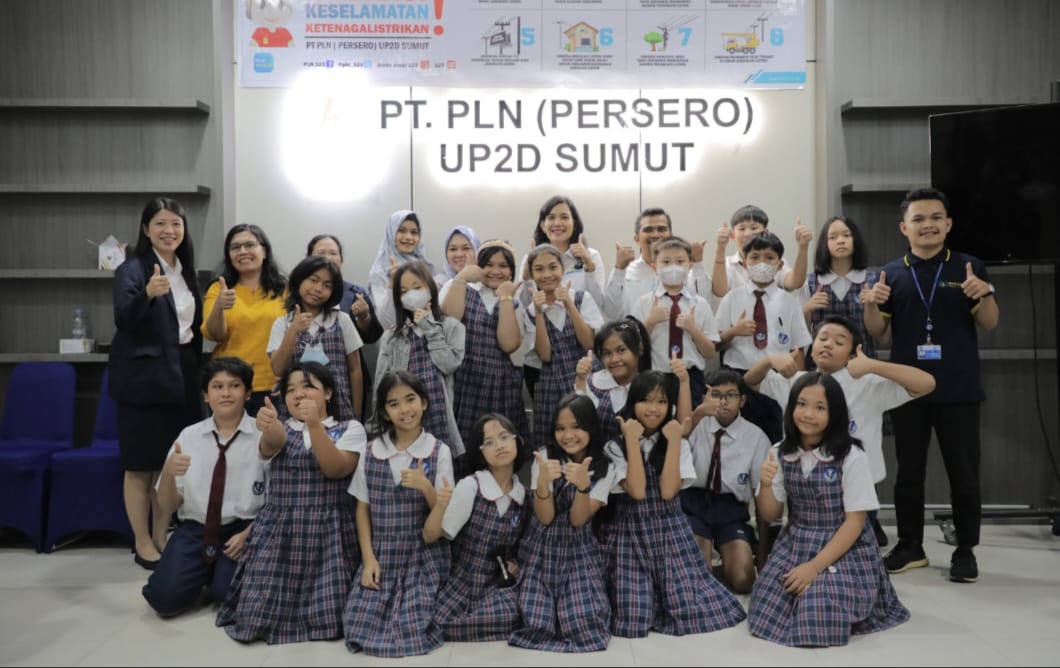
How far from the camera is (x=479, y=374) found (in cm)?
402

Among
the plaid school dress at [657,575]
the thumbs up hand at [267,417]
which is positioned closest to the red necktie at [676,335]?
the plaid school dress at [657,575]

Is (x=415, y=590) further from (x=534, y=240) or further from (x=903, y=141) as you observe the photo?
(x=903, y=141)

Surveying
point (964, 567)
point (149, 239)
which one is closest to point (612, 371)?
point (964, 567)

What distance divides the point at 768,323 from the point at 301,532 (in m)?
2.20

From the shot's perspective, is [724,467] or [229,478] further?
[724,467]

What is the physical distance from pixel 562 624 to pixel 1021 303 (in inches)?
139

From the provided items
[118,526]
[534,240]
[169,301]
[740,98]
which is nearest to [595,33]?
[740,98]

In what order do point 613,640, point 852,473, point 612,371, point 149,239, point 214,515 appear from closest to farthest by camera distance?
1. point 613,640
2. point 852,473
3. point 214,515
4. point 612,371
5. point 149,239

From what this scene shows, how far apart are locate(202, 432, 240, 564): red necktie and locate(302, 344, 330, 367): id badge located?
53 cm

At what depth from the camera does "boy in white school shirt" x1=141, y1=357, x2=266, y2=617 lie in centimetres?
344

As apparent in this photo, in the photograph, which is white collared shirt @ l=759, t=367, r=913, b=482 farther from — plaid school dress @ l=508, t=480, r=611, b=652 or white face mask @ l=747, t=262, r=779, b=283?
plaid school dress @ l=508, t=480, r=611, b=652

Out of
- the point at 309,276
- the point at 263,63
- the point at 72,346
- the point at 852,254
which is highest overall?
the point at 263,63

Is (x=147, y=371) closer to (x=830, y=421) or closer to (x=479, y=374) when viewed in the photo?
(x=479, y=374)

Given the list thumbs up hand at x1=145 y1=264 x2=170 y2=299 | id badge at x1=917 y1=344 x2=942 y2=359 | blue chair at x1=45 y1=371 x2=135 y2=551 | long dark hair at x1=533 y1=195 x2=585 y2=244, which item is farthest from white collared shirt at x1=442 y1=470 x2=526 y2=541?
blue chair at x1=45 y1=371 x2=135 y2=551
